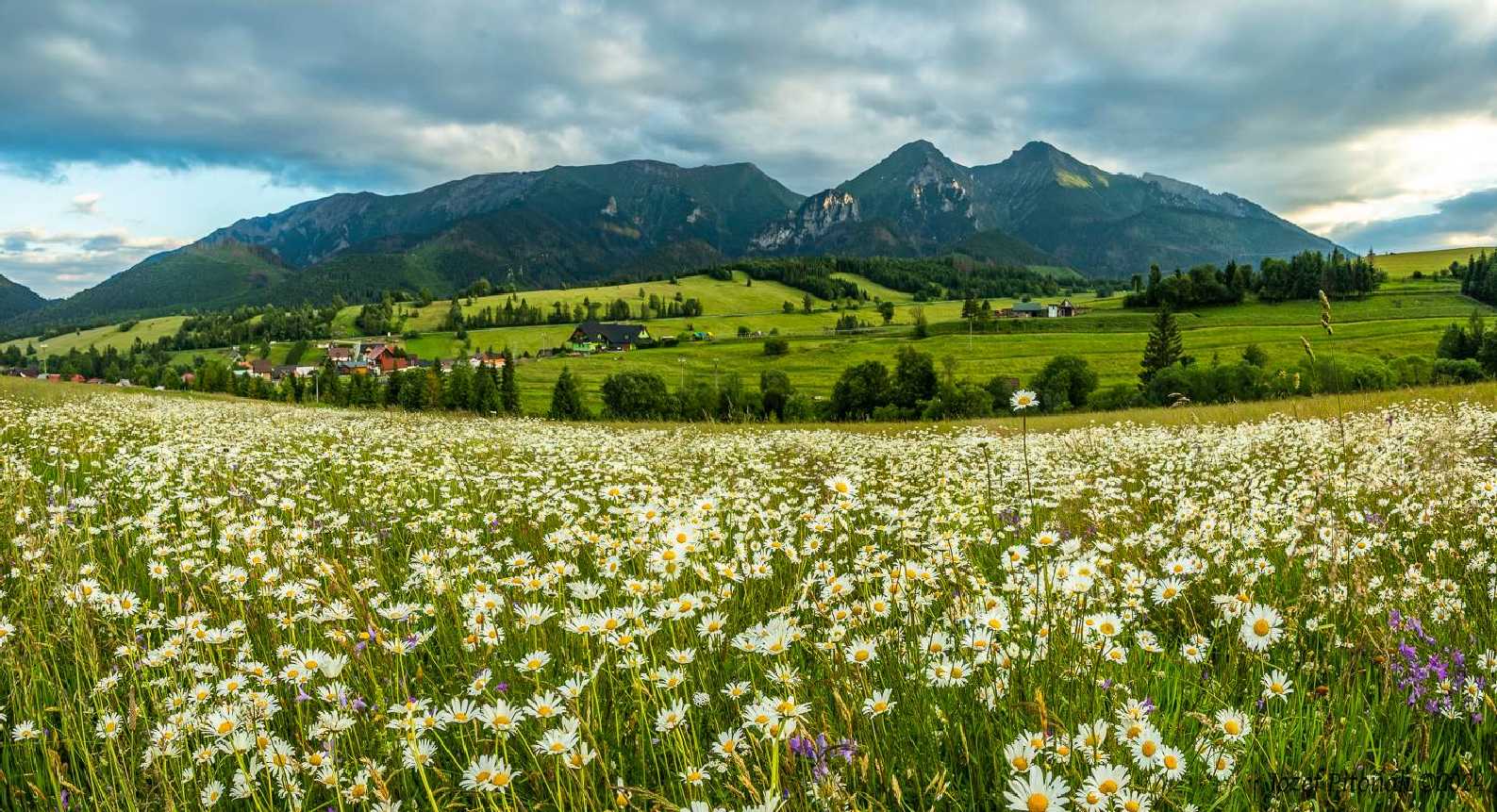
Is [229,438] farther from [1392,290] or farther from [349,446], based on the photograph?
[1392,290]

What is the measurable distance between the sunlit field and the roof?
17667cm

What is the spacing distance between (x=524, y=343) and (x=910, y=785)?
18685 centimetres

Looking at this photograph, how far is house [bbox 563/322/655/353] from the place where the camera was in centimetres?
17512

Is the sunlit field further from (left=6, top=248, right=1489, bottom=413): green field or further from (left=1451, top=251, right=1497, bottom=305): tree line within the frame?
(left=1451, top=251, right=1497, bottom=305): tree line

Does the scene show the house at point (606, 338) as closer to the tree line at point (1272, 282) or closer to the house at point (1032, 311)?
the house at point (1032, 311)

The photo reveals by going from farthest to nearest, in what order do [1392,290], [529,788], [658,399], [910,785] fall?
[1392,290] < [658,399] < [529,788] < [910,785]

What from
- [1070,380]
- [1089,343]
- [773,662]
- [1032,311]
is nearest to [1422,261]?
[1032,311]

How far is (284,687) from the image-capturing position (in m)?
3.56

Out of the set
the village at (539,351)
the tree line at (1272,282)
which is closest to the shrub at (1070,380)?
the tree line at (1272,282)

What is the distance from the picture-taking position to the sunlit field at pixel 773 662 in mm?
2346

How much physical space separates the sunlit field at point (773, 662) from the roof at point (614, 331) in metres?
177

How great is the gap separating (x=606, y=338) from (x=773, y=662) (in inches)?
7191

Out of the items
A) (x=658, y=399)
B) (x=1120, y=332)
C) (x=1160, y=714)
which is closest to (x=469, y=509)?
(x=1160, y=714)

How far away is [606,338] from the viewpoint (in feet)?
595
